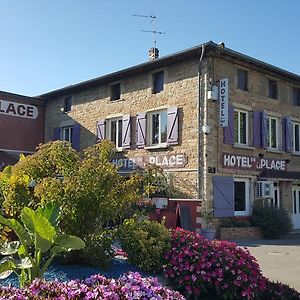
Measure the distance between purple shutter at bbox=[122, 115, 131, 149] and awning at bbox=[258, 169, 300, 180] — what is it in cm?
601

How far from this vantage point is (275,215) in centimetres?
1783

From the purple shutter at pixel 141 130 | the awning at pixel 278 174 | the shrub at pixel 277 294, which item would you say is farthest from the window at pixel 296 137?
the shrub at pixel 277 294

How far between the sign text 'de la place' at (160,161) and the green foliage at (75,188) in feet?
33.9

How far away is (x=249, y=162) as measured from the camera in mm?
18500

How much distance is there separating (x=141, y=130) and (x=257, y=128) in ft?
16.3

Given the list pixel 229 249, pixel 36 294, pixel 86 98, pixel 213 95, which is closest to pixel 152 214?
pixel 213 95

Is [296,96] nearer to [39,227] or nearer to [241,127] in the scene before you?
[241,127]

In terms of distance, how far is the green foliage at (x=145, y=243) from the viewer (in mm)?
5945

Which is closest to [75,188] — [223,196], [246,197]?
[223,196]

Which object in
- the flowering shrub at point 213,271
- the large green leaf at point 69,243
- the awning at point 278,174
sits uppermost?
the awning at point 278,174

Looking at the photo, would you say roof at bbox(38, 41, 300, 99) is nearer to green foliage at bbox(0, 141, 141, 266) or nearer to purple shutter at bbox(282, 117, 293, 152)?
purple shutter at bbox(282, 117, 293, 152)

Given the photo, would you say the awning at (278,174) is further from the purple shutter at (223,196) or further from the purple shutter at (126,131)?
the purple shutter at (126,131)

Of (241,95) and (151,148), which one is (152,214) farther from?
(241,95)

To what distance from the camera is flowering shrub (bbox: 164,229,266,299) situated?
17.6 feet
